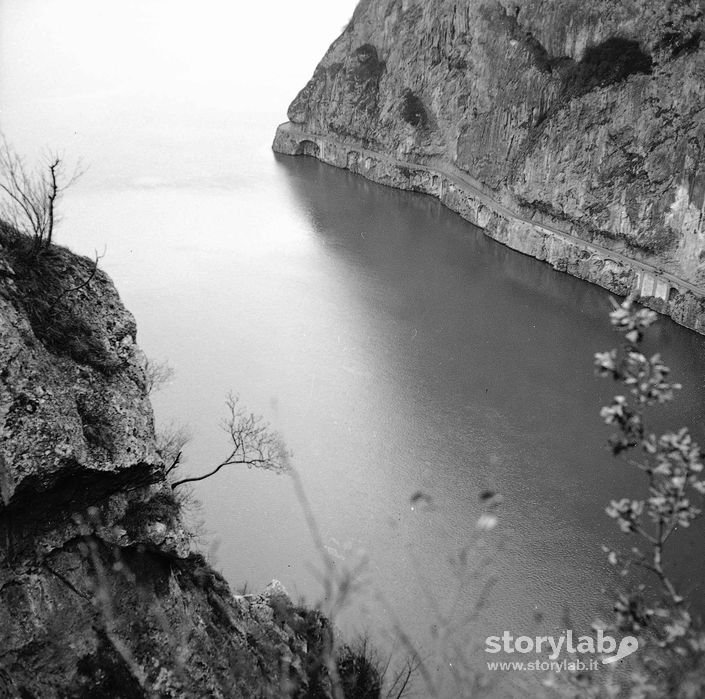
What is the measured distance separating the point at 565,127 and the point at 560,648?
2328cm

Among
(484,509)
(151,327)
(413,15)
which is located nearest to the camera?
(484,509)

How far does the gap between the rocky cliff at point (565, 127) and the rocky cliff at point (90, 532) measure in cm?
2097

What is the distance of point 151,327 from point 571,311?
50.2 feet

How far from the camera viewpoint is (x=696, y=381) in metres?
22.2

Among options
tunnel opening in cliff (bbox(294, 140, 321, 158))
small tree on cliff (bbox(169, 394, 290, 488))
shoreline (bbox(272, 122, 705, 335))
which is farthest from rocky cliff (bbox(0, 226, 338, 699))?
tunnel opening in cliff (bbox(294, 140, 321, 158))

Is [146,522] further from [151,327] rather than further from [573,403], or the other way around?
[151,327]

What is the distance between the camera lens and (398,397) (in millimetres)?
21156

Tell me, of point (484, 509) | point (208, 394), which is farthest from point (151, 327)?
point (484, 509)

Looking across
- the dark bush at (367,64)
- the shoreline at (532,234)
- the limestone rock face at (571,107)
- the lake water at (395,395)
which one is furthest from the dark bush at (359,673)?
the dark bush at (367,64)

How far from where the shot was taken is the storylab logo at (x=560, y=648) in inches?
511

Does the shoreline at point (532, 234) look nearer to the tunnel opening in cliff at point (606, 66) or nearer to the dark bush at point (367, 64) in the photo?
the dark bush at point (367, 64)

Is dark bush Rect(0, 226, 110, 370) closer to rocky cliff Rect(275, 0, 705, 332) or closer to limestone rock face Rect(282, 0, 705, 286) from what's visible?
rocky cliff Rect(275, 0, 705, 332)

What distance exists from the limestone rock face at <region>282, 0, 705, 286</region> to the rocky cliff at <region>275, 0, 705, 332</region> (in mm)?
59

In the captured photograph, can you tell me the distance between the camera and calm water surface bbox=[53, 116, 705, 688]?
1498cm
